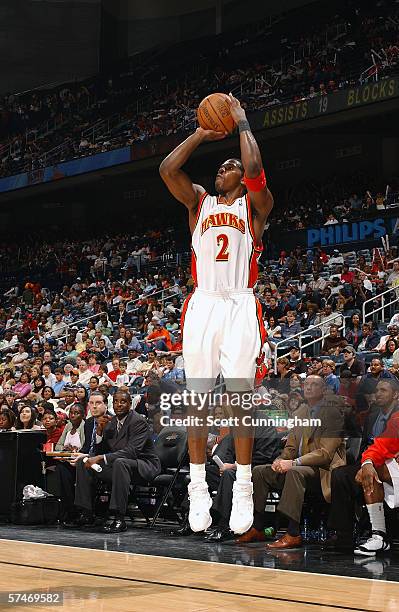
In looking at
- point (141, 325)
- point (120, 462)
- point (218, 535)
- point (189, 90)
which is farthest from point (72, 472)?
point (189, 90)

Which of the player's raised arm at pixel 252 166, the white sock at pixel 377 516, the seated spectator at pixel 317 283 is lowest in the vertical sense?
the white sock at pixel 377 516

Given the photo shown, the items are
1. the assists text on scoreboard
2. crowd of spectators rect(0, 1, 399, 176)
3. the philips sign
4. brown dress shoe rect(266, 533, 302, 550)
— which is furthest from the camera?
crowd of spectators rect(0, 1, 399, 176)

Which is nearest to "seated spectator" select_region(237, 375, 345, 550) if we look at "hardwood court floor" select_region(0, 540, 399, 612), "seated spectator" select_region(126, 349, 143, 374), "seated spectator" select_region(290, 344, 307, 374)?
"hardwood court floor" select_region(0, 540, 399, 612)

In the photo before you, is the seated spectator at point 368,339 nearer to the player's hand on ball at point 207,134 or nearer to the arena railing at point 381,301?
the arena railing at point 381,301

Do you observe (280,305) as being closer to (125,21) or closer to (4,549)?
(4,549)

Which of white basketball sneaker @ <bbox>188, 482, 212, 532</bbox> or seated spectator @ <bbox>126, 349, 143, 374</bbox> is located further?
seated spectator @ <bbox>126, 349, 143, 374</bbox>

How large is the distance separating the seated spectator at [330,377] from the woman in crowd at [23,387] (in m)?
5.78

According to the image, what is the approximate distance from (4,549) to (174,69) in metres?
21.8

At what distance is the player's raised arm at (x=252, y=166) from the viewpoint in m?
4.64

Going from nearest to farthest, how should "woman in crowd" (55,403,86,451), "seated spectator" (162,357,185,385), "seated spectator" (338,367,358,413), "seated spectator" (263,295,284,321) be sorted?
"seated spectator" (338,367,358,413) → "woman in crowd" (55,403,86,451) → "seated spectator" (162,357,185,385) → "seated spectator" (263,295,284,321)

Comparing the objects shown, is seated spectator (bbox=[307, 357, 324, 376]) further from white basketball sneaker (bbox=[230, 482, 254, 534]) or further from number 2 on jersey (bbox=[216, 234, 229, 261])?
number 2 on jersey (bbox=[216, 234, 229, 261])

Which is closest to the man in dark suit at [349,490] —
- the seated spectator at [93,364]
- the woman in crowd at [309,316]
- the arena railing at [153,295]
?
the woman in crowd at [309,316]

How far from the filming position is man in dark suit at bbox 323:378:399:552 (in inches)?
272

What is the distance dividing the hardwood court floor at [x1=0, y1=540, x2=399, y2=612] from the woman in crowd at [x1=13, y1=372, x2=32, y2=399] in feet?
24.4
